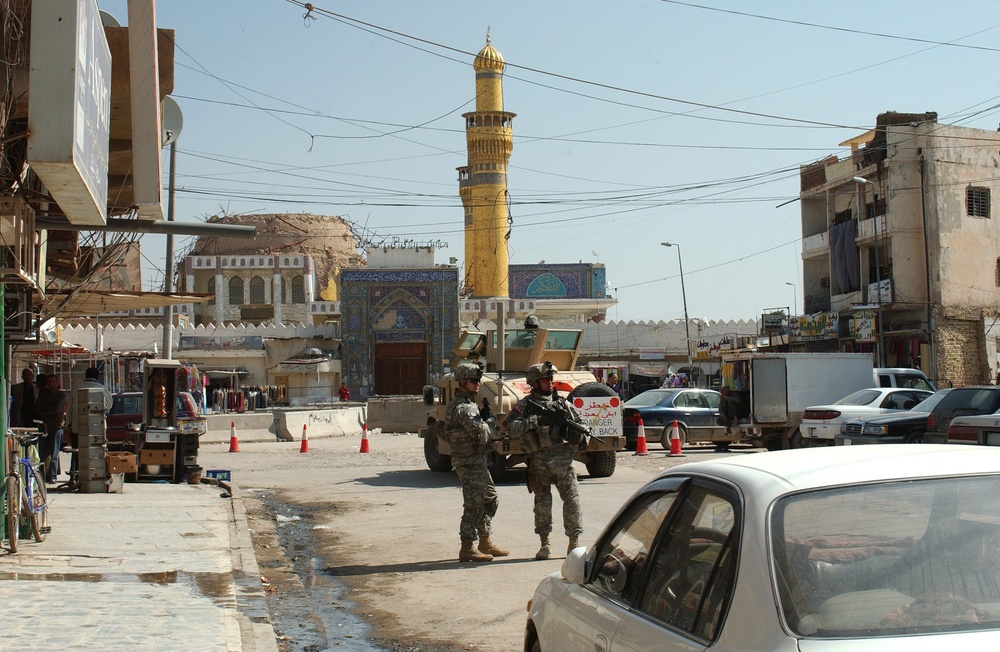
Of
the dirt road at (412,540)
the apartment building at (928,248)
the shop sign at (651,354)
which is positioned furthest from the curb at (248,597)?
the shop sign at (651,354)

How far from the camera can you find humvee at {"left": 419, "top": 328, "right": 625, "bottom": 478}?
1688cm

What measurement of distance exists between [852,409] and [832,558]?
57.4 feet

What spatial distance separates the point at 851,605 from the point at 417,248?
5204 centimetres

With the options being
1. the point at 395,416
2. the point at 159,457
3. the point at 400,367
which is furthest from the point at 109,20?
the point at 400,367

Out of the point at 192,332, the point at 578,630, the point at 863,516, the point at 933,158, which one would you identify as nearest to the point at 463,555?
the point at 578,630

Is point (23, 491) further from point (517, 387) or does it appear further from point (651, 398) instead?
point (651, 398)

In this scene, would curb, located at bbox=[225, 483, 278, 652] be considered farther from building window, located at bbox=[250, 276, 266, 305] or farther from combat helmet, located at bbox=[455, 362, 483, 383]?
building window, located at bbox=[250, 276, 266, 305]

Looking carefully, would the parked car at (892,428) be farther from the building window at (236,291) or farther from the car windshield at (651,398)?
the building window at (236,291)

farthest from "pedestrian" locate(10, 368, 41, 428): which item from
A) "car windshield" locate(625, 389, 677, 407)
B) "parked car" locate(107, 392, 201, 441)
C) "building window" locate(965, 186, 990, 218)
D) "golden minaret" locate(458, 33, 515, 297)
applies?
"golden minaret" locate(458, 33, 515, 297)

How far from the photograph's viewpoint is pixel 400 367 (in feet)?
172

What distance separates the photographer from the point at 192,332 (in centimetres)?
5000

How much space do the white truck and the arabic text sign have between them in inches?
267

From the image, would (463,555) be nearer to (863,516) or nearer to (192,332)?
(863,516)

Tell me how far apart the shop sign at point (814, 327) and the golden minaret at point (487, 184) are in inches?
858
